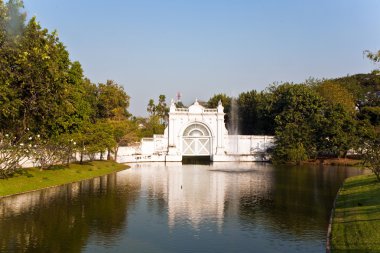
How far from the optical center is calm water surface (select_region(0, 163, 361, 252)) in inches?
843

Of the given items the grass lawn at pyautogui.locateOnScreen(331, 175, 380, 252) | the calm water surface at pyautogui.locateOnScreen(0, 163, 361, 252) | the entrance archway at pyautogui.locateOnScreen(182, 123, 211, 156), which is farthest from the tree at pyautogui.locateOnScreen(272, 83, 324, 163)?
the grass lawn at pyautogui.locateOnScreen(331, 175, 380, 252)

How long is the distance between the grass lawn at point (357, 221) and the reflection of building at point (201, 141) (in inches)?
1942

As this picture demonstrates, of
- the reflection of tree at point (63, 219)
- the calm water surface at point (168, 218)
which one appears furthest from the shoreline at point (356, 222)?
the reflection of tree at point (63, 219)

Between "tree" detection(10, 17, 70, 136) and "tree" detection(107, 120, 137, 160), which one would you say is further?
"tree" detection(107, 120, 137, 160)

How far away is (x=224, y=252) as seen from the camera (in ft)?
66.3

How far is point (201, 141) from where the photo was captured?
85750 mm

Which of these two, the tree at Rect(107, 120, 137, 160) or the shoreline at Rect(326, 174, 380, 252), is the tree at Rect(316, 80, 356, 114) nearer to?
the tree at Rect(107, 120, 137, 160)

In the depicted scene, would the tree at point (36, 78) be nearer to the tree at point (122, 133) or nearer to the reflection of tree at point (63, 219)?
the reflection of tree at point (63, 219)

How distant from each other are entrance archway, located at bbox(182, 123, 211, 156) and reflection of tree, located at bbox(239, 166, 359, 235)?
39278mm

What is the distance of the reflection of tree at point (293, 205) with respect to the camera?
2632 centimetres

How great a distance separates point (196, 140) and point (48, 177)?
44922mm

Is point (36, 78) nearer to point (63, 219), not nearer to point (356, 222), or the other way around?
point (63, 219)

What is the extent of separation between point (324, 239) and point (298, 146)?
5637cm

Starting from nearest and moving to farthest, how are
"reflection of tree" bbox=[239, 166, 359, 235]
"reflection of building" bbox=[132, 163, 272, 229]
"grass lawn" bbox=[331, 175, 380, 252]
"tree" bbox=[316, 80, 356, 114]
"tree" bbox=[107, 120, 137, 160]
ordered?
"grass lawn" bbox=[331, 175, 380, 252], "reflection of tree" bbox=[239, 166, 359, 235], "reflection of building" bbox=[132, 163, 272, 229], "tree" bbox=[107, 120, 137, 160], "tree" bbox=[316, 80, 356, 114]
